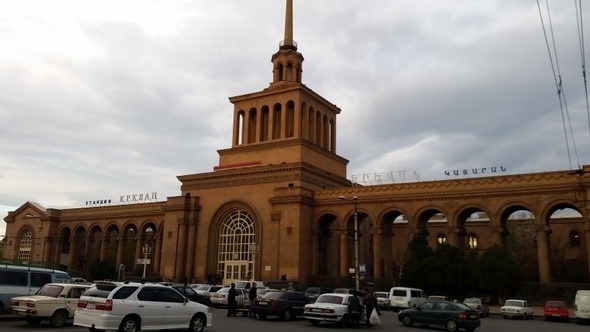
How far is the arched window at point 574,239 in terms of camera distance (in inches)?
2186

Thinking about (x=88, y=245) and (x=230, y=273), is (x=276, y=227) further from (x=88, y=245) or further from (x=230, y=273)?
(x=88, y=245)

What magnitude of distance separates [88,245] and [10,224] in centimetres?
1283

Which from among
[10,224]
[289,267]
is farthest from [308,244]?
[10,224]

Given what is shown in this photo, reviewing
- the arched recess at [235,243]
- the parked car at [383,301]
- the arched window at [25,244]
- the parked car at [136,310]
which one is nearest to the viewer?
the parked car at [136,310]

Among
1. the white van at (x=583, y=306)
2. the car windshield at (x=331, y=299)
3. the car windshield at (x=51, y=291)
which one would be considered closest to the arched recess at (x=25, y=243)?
the car windshield at (x=51, y=291)

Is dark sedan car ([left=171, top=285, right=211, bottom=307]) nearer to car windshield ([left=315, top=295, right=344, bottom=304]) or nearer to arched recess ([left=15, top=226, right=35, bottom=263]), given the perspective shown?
car windshield ([left=315, top=295, right=344, bottom=304])

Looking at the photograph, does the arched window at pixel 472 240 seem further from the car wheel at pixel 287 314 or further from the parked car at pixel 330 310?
the parked car at pixel 330 310

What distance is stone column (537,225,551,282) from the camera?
3559cm

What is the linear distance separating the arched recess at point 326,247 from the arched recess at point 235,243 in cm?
517

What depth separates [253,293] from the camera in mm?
24266

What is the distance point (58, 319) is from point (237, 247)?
29.7m

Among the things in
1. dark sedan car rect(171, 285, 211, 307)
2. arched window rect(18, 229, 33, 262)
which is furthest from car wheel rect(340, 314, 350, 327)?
arched window rect(18, 229, 33, 262)

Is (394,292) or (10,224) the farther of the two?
(10,224)

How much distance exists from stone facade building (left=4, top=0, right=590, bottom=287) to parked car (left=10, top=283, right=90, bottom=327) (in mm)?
19551
